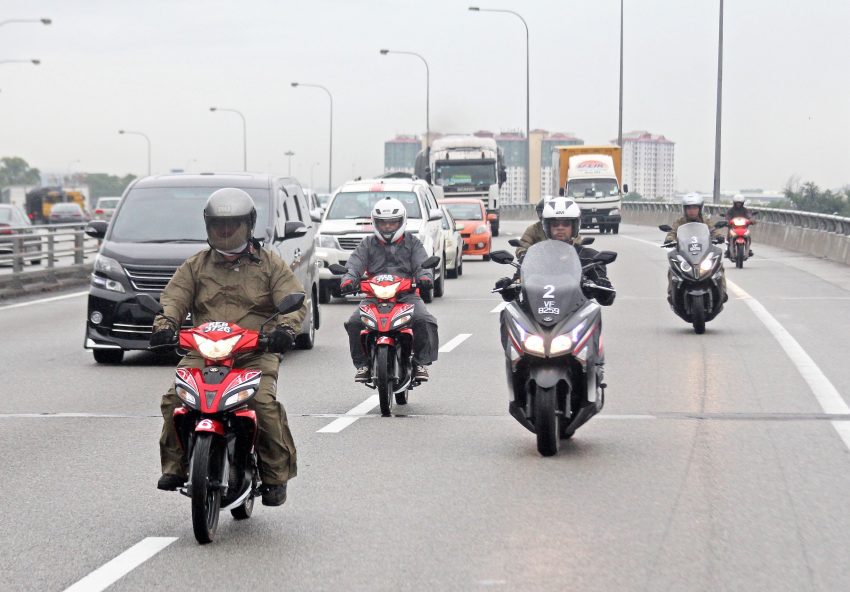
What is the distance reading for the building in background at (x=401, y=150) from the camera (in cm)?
17055

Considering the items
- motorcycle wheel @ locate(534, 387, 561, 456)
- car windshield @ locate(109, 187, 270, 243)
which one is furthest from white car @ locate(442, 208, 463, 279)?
motorcycle wheel @ locate(534, 387, 561, 456)

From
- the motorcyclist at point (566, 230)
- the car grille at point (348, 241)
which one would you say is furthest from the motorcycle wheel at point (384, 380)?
the car grille at point (348, 241)

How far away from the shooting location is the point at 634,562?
241 inches

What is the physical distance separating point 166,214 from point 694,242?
19.2 ft

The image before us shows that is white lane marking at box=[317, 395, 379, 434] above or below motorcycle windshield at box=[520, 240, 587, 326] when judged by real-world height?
below

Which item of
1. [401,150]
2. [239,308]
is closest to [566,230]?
[239,308]

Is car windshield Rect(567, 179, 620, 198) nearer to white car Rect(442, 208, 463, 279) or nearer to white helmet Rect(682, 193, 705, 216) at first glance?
white car Rect(442, 208, 463, 279)

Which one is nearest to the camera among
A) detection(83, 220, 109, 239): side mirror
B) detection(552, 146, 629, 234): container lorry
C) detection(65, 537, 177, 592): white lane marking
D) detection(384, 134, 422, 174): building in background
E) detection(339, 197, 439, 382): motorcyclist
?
detection(65, 537, 177, 592): white lane marking

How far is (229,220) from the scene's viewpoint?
681 cm

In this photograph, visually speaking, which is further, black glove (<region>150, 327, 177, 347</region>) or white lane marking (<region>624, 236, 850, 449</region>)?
white lane marking (<region>624, 236, 850, 449</region>)

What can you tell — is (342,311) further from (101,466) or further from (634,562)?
(634,562)

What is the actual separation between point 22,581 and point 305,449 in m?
3.45

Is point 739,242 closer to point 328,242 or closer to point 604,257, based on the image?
point 328,242

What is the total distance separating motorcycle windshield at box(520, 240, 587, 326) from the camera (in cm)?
890
